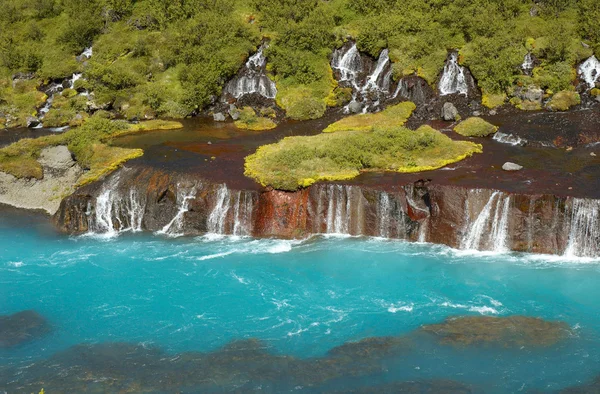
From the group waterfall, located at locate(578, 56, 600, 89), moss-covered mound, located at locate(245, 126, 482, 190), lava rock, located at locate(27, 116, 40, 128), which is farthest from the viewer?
lava rock, located at locate(27, 116, 40, 128)

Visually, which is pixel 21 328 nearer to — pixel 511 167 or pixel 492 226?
pixel 492 226

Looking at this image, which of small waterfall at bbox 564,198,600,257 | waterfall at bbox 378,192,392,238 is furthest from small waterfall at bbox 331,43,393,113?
small waterfall at bbox 564,198,600,257

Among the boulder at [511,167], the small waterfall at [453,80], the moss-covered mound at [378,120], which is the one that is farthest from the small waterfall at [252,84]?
the boulder at [511,167]

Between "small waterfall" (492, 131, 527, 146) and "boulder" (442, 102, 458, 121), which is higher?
"boulder" (442, 102, 458, 121)

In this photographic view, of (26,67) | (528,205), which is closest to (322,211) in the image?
(528,205)

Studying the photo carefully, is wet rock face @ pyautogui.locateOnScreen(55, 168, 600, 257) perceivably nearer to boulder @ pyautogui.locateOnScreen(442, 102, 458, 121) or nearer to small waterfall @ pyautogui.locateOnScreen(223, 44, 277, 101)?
boulder @ pyautogui.locateOnScreen(442, 102, 458, 121)

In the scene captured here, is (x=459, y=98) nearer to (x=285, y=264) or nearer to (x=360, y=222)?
(x=360, y=222)

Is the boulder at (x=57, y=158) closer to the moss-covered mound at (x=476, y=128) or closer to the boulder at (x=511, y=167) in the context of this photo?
the moss-covered mound at (x=476, y=128)
